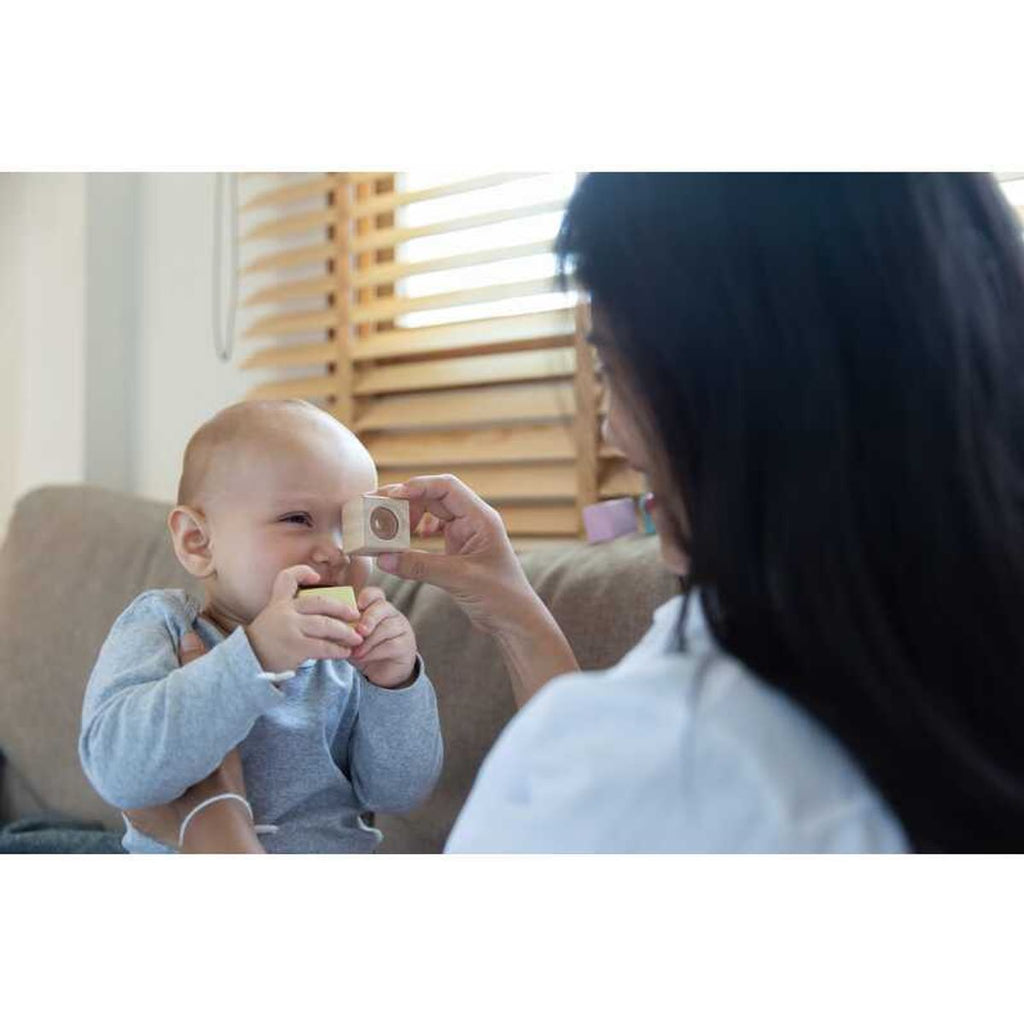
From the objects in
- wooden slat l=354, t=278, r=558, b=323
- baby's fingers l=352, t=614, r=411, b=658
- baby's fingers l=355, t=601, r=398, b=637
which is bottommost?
baby's fingers l=352, t=614, r=411, b=658

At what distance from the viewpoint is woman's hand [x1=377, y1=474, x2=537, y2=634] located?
835 mm

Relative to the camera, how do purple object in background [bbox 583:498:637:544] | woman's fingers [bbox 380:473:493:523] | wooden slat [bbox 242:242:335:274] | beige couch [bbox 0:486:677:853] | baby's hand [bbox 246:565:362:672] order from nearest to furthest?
baby's hand [bbox 246:565:362:672] → woman's fingers [bbox 380:473:493:523] → beige couch [bbox 0:486:677:853] → purple object in background [bbox 583:498:637:544] → wooden slat [bbox 242:242:335:274]

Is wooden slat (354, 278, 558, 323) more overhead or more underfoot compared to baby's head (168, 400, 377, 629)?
more overhead

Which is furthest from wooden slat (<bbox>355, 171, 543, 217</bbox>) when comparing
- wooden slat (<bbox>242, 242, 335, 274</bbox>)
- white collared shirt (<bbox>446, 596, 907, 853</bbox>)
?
white collared shirt (<bbox>446, 596, 907, 853</bbox>)

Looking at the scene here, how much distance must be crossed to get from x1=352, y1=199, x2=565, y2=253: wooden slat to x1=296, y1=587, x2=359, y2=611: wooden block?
280 millimetres

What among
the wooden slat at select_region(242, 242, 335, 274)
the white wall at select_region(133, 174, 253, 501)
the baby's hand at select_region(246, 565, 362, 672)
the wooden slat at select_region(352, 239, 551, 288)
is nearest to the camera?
the baby's hand at select_region(246, 565, 362, 672)

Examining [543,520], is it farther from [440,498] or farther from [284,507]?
[284,507]

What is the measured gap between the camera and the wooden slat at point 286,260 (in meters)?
1.38

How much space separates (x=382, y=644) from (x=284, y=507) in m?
0.11

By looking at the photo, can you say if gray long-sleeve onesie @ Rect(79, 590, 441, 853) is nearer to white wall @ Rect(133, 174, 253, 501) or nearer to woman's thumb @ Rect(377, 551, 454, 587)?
woman's thumb @ Rect(377, 551, 454, 587)

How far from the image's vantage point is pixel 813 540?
480mm

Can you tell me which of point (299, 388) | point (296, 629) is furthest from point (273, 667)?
point (299, 388)
